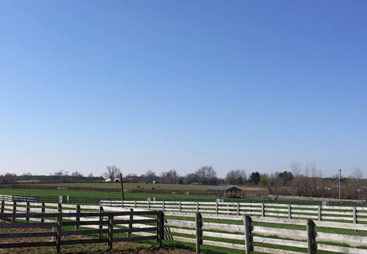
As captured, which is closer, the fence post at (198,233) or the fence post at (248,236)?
the fence post at (248,236)

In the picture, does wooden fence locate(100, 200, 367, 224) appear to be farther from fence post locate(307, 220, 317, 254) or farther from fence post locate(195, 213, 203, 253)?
fence post locate(307, 220, 317, 254)

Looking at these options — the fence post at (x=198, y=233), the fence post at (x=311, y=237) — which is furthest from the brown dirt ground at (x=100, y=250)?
the fence post at (x=311, y=237)

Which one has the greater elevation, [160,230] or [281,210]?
[160,230]

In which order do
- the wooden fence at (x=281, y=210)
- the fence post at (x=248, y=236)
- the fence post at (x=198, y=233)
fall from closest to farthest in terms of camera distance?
the fence post at (x=248, y=236) → the fence post at (x=198, y=233) → the wooden fence at (x=281, y=210)

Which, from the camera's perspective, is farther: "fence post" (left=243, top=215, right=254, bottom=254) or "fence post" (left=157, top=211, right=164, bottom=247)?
"fence post" (left=157, top=211, right=164, bottom=247)

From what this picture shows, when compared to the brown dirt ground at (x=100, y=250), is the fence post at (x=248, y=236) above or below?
above

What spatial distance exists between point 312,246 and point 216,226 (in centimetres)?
331

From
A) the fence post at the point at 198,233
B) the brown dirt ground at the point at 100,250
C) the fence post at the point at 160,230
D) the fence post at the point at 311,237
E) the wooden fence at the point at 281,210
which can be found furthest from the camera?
the wooden fence at the point at 281,210

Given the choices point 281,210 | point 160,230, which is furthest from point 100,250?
point 281,210

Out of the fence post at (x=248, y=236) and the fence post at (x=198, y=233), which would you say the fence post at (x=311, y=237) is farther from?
the fence post at (x=198, y=233)

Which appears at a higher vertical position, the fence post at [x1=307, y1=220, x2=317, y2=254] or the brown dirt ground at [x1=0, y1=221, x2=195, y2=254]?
the fence post at [x1=307, y1=220, x2=317, y2=254]

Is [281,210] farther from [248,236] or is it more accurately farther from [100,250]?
[100,250]

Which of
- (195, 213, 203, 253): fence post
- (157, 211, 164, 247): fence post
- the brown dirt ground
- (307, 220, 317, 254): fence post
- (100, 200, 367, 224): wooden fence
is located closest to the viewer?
(307, 220, 317, 254): fence post

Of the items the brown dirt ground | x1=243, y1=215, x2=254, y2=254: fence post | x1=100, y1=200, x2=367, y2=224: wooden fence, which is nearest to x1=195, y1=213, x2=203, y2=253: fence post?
the brown dirt ground
